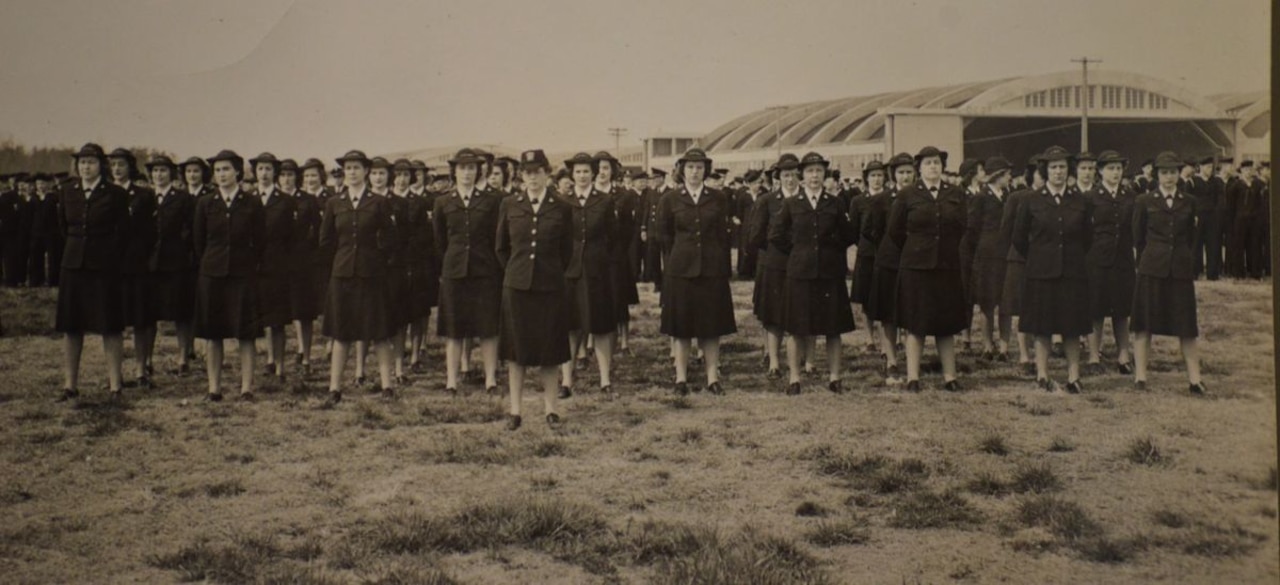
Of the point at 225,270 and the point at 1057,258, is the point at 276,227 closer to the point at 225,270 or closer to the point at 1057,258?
the point at 225,270

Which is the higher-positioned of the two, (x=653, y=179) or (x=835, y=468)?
(x=653, y=179)

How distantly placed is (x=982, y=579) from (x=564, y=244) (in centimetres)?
361

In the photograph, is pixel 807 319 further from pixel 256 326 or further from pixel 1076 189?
pixel 256 326

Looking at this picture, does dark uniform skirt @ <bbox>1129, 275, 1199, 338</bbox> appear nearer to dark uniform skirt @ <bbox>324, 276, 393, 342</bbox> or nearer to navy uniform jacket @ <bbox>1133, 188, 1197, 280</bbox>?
navy uniform jacket @ <bbox>1133, 188, 1197, 280</bbox>

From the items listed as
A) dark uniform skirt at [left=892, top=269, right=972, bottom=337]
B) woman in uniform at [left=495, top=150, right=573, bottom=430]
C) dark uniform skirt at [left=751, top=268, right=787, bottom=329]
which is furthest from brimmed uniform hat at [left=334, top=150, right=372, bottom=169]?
dark uniform skirt at [left=892, top=269, right=972, bottom=337]

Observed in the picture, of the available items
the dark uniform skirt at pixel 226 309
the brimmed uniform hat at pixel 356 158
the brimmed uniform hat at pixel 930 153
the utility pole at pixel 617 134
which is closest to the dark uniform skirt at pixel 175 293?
the dark uniform skirt at pixel 226 309

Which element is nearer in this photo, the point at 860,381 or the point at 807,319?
the point at 807,319

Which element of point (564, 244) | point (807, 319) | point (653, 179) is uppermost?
point (653, 179)

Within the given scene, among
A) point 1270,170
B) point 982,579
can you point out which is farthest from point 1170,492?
point 1270,170

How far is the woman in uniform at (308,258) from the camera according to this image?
8531mm

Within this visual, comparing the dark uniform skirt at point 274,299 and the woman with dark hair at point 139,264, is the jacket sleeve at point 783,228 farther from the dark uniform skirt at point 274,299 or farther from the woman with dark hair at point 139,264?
the woman with dark hair at point 139,264

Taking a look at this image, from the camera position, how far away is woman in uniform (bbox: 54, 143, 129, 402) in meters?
6.30

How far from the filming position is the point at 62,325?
6301 millimetres

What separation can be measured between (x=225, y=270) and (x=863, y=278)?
18.8ft
